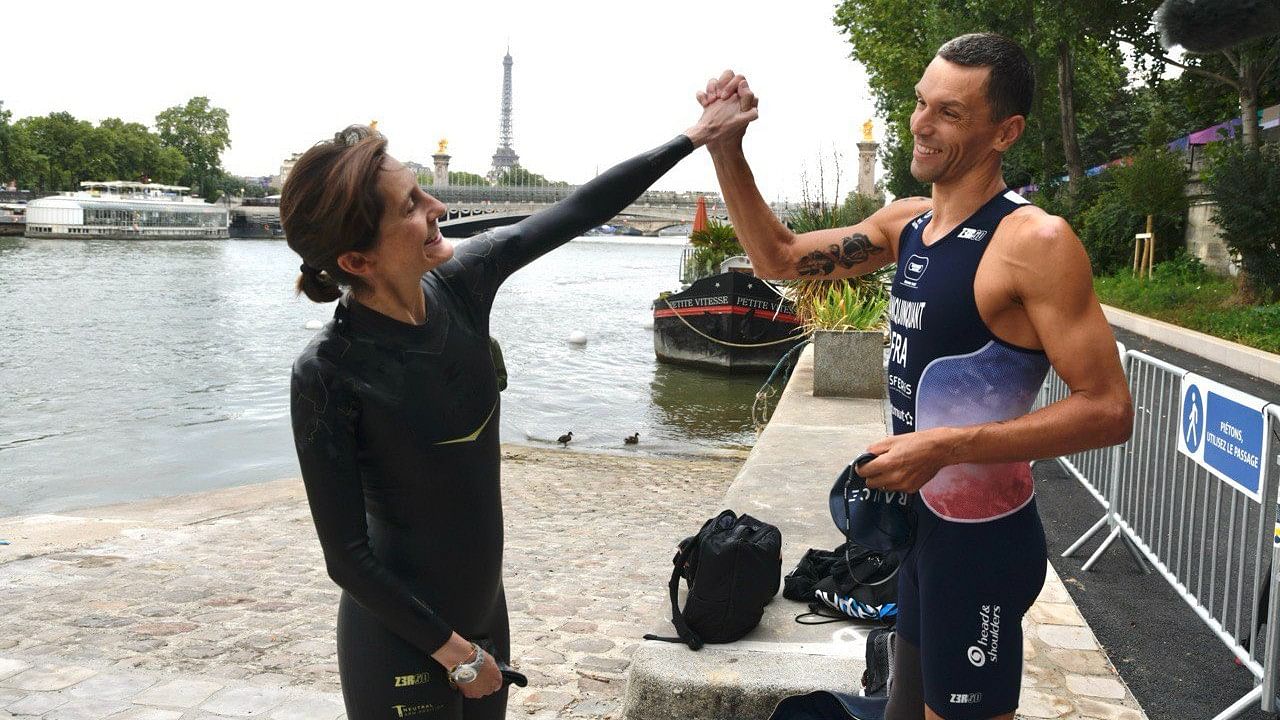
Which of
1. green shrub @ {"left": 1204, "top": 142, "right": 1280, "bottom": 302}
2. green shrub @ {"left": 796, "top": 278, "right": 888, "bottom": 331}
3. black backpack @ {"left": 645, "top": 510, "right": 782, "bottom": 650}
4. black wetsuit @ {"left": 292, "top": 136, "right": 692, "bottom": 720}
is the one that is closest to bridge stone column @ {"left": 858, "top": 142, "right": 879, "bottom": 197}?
green shrub @ {"left": 1204, "top": 142, "right": 1280, "bottom": 302}

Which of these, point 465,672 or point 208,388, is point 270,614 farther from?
point 208,388

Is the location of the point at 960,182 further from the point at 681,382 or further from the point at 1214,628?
the point at 681,382

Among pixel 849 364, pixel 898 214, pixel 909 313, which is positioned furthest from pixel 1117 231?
pixel 909 313

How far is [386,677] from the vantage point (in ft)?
7.02

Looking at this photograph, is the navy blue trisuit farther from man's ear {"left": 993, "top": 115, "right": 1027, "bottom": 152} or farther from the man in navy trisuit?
man's ear {"left": 993, "top": 115, "right": 1027, "bottom": 152}

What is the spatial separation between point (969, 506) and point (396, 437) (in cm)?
119

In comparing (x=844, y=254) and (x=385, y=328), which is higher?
(x=844, y=254)

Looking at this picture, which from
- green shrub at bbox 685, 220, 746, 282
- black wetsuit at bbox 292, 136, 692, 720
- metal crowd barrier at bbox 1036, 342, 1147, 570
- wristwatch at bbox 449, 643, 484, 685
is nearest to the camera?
black wetsuit at bbox 292, 136, 692, 720

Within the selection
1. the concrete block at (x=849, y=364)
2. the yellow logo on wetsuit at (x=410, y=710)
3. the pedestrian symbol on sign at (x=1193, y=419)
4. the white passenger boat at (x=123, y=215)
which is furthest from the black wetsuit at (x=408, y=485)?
the white passenger boat at (x=123, y=215)

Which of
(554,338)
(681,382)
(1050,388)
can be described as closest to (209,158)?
(554,338)

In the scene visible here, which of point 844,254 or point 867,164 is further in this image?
point 867,164

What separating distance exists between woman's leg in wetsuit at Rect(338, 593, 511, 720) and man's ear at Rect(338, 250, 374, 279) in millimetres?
667

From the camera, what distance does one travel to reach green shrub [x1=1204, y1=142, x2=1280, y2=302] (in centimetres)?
1817

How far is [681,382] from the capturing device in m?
23.0
